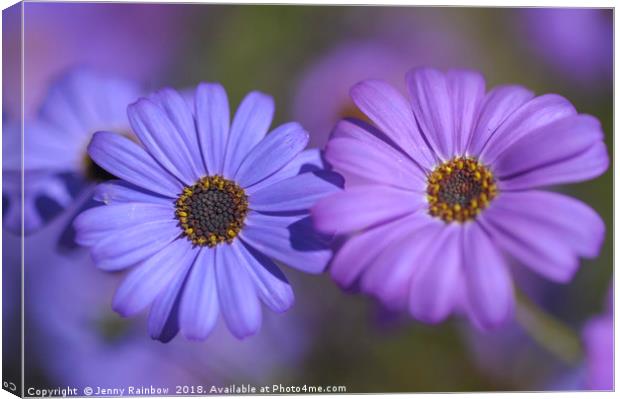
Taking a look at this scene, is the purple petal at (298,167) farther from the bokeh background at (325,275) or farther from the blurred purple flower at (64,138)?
the blurred purple flower at (64,138)

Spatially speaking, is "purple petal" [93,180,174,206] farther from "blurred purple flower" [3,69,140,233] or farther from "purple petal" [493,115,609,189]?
"purple petal" [493,115,609,189]

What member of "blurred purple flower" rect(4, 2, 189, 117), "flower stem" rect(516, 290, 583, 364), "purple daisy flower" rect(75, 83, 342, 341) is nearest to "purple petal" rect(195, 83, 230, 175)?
"purple daisy flower" rect(75, 83, 342, 341)

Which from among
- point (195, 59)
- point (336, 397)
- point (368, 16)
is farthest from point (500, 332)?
point (195, 59)

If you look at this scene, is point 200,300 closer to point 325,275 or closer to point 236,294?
point 236,294

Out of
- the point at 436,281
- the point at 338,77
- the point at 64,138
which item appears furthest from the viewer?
the point at 338,77

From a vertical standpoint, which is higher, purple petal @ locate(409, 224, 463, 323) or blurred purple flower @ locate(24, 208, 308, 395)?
purple petal @ locate(409, 224, 463, 323)

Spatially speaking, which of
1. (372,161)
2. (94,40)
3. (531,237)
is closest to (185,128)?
(372,161)

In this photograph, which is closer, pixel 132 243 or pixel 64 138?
pixel 132 243
